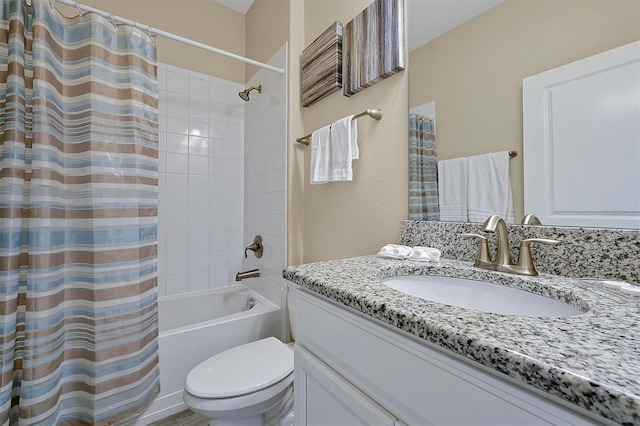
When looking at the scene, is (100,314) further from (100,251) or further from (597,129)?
(597,129)

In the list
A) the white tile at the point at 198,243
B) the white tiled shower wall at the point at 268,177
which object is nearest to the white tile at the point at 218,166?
the white tiled shower wall at the point at 268,177

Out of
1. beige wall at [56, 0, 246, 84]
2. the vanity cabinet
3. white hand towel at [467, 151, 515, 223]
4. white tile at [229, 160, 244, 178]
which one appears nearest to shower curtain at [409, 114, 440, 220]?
white hand towel at [467, 151, 515, 223]

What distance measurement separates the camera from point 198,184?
6.81ft

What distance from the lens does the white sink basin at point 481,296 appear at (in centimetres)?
61

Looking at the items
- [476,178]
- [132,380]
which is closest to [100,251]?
[132,380]

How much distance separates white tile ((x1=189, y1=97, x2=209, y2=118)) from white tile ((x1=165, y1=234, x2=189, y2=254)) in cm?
89

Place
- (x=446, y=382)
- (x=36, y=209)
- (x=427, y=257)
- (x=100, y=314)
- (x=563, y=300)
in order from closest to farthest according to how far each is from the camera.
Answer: (x=446, y=382) < (x=563, y=300) < (x=427, y=257) < (x=36, y=209) < (x=100, y=314)

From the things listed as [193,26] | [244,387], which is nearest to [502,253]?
[244,387]

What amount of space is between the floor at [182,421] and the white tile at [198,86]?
6.56 ft

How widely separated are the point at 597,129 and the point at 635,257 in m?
0.30

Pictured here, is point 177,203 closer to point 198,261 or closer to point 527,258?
point 198,261

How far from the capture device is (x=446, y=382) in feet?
1.36

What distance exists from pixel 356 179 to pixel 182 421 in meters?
1.46

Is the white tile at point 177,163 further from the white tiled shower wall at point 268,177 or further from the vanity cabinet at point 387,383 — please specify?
the vanity cabinet at point 387,383
